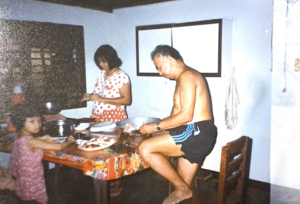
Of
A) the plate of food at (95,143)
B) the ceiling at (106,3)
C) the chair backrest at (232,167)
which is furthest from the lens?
the ceiling at (106,3)

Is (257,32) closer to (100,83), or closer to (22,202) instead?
(100,83)

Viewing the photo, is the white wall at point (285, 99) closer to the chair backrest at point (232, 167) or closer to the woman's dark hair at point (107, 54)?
the chair backrest at point (232, 167)

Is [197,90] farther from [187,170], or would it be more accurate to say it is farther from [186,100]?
[187,170]

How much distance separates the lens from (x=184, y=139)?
48.4 inches

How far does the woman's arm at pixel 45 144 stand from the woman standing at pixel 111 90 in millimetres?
636

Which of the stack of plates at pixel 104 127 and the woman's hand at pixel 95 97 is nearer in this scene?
the stack of plates at pixel 104 127

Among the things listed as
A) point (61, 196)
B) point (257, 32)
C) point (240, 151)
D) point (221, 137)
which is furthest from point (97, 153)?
point (257, 32)

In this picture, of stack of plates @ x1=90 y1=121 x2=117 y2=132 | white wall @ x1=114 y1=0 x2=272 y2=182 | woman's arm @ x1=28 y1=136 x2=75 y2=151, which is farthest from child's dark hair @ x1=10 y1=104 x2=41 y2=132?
white wall @ x1=114 y1=0 x2=272 y2=182

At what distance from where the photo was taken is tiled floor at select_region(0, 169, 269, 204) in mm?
1793

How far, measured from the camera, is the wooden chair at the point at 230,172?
3.33 ft

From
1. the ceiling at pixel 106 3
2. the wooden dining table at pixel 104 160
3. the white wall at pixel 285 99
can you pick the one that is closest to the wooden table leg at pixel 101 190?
the wooden dining table at pixel 104 160

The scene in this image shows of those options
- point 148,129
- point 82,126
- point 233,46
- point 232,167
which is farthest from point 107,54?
point 232,167

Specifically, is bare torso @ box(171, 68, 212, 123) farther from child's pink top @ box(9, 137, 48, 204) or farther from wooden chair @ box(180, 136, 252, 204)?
child's pink top @ box(9, 137, 48, 204)

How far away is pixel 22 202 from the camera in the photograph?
1.20m
